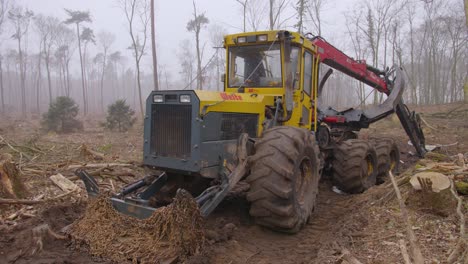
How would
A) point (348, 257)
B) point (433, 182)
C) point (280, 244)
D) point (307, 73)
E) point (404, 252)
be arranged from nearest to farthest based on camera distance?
point (404, 252) → point (348, 257) → point (280, 244) → point (433, 182) → point (307, 73)

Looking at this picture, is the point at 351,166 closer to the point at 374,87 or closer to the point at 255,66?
the point at 255,66

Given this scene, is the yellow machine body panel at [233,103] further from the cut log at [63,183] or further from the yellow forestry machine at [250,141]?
the cut log at [63,183]

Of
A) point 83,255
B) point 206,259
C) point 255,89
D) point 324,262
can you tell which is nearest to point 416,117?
point 255,89

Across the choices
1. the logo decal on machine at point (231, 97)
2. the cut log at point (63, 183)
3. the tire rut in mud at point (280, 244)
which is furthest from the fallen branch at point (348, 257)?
the cut log at point (63, 183)

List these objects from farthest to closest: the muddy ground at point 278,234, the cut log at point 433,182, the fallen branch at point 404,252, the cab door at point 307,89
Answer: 1. the cab door at point 307,89
2. the cut log at point 433,182
3. the muddy ground at point 278,234
4. the fallen branch at point 404,252

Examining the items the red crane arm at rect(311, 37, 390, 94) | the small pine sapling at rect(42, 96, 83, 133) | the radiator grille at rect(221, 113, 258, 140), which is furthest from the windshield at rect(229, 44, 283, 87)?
the small pine sapling at rect(42, 96, 83, 133)

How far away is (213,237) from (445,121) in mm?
18828

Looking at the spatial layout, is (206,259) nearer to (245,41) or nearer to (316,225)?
(316,225)

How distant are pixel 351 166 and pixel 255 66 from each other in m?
2.94

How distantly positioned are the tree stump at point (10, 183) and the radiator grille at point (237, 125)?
4211 mm

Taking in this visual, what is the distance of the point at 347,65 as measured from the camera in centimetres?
879

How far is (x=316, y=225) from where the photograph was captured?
5.66 metres

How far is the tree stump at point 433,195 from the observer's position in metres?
4.76

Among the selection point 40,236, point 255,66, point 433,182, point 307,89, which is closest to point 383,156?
point 307,89
